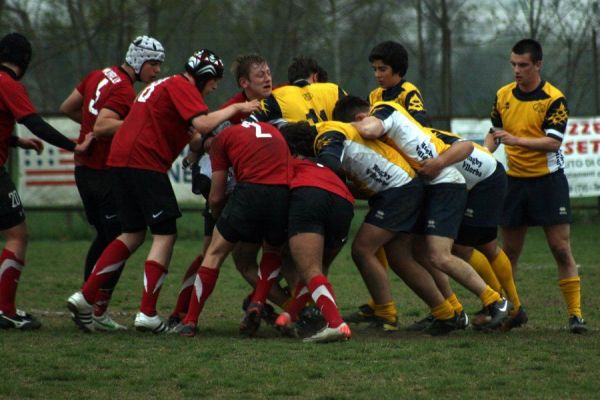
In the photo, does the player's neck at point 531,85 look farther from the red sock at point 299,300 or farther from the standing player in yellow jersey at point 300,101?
the red sock at point 299,300

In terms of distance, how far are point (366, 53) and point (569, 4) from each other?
3215 millimetres

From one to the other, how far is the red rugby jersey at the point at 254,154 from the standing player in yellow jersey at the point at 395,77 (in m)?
1.14

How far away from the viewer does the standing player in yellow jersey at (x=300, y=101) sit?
8148 millimetres

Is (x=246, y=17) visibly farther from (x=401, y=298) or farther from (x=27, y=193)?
(x=401, y=298)

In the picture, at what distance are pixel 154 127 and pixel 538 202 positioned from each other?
280cm

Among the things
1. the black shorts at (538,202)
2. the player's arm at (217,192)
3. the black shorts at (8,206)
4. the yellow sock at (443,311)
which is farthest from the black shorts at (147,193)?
the black shorts at (538,202)

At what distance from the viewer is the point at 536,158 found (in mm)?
8023

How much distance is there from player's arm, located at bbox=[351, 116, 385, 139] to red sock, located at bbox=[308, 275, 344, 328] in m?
1.00

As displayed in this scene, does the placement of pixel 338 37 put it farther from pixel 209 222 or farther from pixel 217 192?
pixel 217 192

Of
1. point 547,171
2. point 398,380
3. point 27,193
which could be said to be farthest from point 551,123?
point 27,193

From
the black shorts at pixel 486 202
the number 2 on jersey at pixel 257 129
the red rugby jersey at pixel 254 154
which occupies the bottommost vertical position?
the black shorts at pixel 486 202

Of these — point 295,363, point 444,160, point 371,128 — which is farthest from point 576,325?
point 295,363

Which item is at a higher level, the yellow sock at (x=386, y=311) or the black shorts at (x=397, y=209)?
the black shorts at (x=397, y=209)

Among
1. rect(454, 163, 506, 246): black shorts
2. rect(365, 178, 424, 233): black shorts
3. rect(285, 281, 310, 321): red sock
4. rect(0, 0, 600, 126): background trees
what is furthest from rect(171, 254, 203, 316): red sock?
rect(0, 0, 600, 126): background trees
